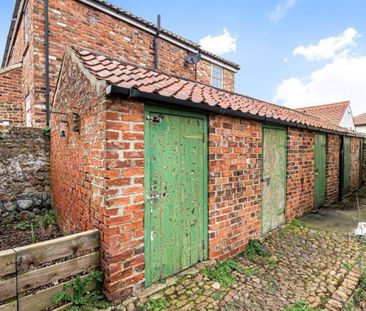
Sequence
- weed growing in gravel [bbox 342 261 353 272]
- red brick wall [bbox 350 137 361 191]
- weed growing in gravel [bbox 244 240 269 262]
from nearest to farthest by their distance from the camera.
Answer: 1. weed growing in gravel [bbox 342 261 353 272]
2. weed growing in gravel [bbox 244 240 269 262]
3. red brick wall [bbox 350 137 361 191]

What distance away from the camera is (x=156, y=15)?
29.6 feet

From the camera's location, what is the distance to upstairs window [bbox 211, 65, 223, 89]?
11.4 metres

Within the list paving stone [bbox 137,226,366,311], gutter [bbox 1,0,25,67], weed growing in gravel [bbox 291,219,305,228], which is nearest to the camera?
paving stone [bbox 137,226,366,311]

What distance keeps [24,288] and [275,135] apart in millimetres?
5019

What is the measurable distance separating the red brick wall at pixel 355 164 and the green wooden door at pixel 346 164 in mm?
550

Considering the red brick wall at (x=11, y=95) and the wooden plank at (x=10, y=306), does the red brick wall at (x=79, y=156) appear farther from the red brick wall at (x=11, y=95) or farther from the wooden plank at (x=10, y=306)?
the red brick wall at (x=11, y=95)

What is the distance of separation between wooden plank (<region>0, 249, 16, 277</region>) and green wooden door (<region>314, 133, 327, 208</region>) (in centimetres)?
727

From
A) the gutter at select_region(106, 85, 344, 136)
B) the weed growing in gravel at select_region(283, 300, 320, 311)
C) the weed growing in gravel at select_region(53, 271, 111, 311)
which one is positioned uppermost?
the gutter at select_region(106, 85, 344, 136)

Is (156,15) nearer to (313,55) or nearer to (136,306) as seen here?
(136,306)

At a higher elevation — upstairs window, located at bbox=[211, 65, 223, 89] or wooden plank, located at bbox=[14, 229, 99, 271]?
upstairs window, located at bbox=[211, 65, 223, 89]

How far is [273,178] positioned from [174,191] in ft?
9.43

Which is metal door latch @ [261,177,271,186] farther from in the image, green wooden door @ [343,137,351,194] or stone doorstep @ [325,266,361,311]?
green wooden door @ [343,137,351,194]

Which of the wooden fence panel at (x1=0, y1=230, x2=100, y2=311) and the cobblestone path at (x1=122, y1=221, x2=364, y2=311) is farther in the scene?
the cobblestone path at (x1=122, y1=221, x2=364, y2=311)

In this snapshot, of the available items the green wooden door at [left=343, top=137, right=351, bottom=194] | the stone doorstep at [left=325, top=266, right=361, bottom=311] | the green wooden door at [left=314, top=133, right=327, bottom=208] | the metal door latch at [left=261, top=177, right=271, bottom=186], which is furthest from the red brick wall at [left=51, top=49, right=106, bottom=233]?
the green wooden door at [left=343, top=137, right=351, bottom=194]
